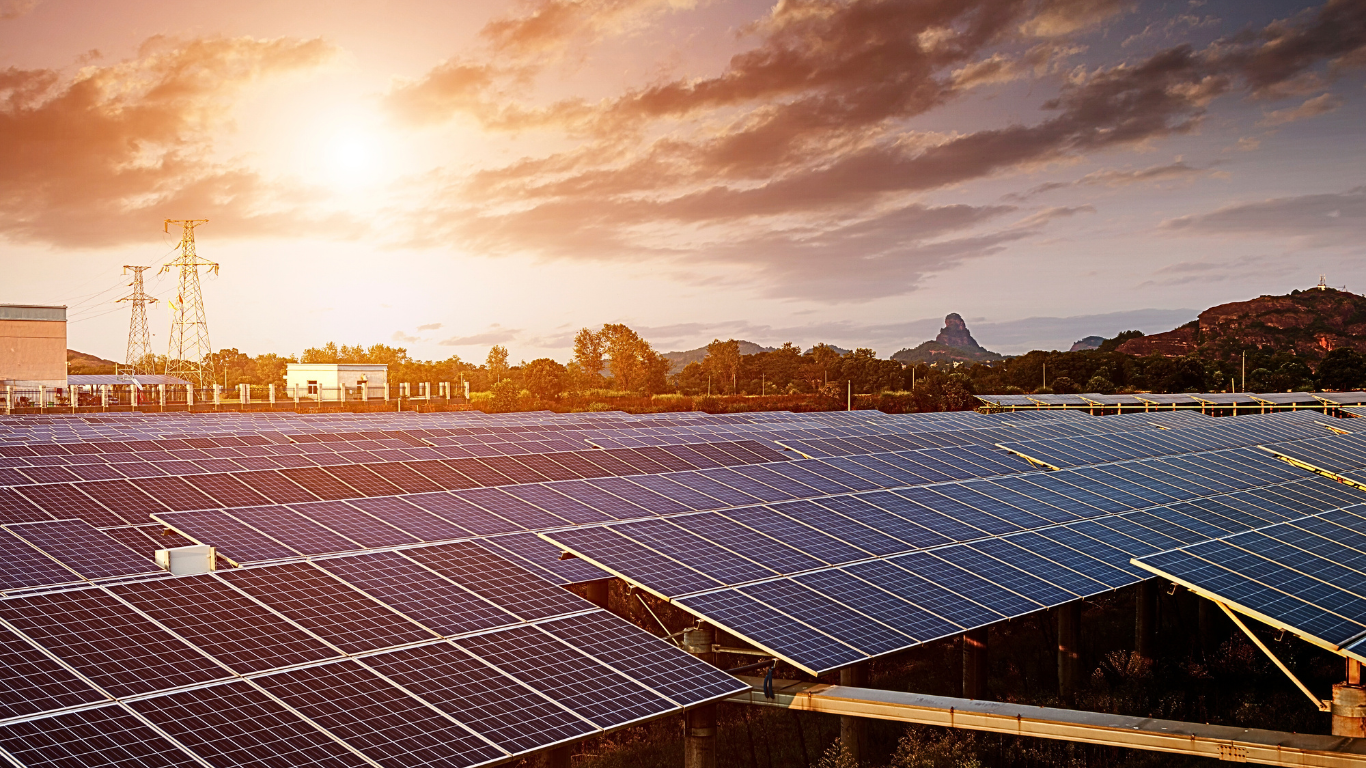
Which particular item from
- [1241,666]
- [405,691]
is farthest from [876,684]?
[405,691]

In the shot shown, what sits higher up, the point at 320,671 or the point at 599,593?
the point at 320,671

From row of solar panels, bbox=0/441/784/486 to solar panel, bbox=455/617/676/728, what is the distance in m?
17.4

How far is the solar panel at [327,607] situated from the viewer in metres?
14.9

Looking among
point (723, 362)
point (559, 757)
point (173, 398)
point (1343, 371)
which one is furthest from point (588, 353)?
point (559, 757)

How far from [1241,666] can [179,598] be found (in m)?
28.0

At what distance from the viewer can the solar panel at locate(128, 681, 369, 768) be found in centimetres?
1134

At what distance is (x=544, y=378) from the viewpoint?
13362cm

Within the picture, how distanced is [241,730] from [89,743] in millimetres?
1575

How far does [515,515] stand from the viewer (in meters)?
24.1

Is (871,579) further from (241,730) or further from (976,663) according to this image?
(241,730)

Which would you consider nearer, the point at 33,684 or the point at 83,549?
the point at 33,684

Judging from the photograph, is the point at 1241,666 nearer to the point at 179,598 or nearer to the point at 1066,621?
the point at 1066,621

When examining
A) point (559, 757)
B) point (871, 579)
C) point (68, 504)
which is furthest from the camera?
point (68, 504)

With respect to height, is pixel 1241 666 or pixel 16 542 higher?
pixel 16 542
